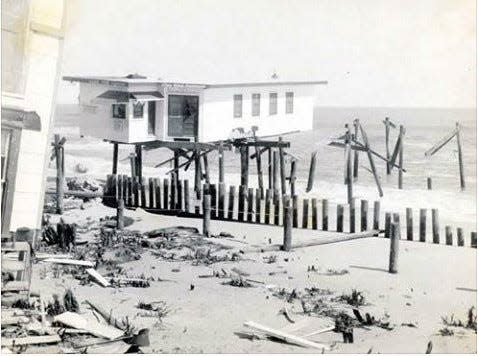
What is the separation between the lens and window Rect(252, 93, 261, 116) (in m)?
22.7

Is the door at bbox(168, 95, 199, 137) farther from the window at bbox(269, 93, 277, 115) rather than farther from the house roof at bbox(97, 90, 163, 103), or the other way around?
the window at bbox(269, 93, 277, 115)

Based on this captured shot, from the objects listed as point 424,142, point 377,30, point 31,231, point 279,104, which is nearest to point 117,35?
point 31,231

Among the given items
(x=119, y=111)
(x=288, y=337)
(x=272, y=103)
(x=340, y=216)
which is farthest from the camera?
(x=272, y=103)

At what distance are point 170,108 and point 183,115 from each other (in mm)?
579

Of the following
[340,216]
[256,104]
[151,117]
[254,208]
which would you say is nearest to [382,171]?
[256,104]

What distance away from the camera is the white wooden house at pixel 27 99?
9695mm

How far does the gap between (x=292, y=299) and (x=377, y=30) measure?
5956 millimetres

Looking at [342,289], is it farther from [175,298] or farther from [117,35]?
[117,35]

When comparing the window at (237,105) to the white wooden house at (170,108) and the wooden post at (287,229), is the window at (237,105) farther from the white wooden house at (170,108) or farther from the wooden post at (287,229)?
the wooden post at (287,229)

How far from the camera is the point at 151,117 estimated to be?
20844 millimetres

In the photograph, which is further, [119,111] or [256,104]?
[256,104]

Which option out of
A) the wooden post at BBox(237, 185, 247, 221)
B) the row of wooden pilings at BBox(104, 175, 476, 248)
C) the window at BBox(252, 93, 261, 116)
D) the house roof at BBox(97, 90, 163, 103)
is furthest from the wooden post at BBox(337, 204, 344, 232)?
the house roof at BBox(97, 90, 163, 103)

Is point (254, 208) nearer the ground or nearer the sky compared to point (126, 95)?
nearer the ground

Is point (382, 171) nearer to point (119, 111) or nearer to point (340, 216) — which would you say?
point (119, 111)
